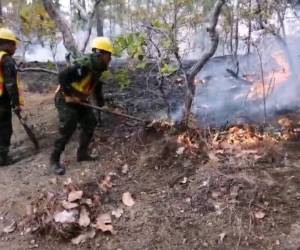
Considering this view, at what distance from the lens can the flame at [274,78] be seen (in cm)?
802

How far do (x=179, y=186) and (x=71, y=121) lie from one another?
1705mm

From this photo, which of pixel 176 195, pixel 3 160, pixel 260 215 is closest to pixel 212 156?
pixel 176 195

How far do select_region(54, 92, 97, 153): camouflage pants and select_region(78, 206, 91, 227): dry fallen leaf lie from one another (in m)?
1.38

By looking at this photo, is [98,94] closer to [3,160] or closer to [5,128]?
[5,128]

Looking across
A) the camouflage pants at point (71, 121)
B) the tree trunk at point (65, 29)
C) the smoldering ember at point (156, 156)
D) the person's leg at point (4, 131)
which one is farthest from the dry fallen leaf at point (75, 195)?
the tree trunk at point (65, 29)

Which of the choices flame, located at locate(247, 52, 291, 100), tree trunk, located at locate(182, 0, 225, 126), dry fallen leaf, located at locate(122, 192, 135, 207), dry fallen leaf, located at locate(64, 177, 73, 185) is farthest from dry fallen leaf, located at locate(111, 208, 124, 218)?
flame, located at locate(247, 52, 291, 100)

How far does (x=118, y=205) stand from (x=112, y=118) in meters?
2.72

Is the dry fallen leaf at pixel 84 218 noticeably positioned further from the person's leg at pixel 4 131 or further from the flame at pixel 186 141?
the person's leg at pixel 4 131

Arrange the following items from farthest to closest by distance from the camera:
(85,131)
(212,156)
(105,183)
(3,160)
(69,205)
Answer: (3,160) → (85,131) → (212,156) → (105,183) → (69,205)

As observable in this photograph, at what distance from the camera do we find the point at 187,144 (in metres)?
6.13

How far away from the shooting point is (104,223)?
191 inches

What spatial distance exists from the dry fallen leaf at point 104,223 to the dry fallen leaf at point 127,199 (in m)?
0.30

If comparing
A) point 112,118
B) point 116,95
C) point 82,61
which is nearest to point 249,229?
point 82,61

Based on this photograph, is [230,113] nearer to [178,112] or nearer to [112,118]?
[178,112]
